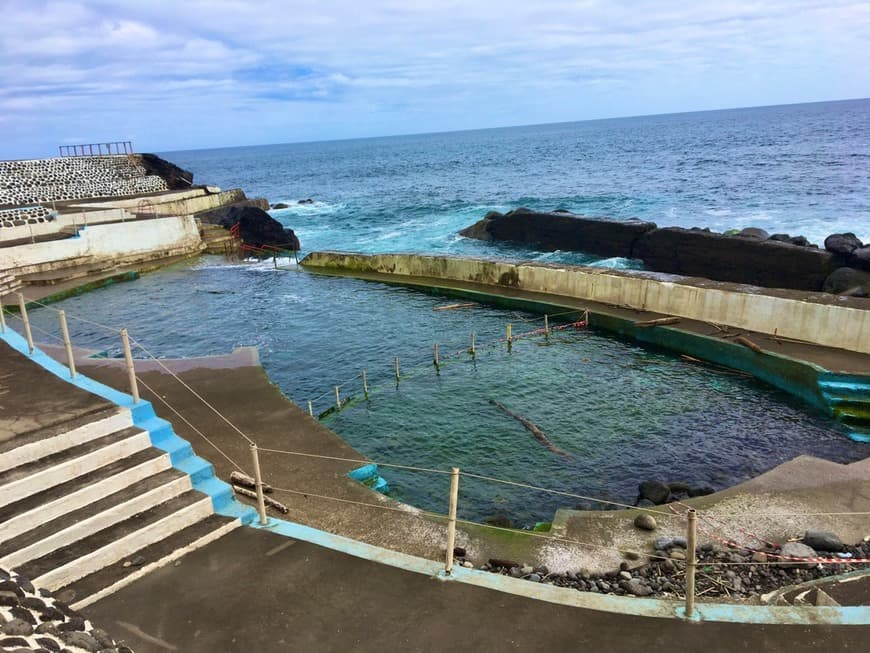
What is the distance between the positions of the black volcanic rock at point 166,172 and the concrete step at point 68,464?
50664 mm

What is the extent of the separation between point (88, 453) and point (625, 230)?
2822cm

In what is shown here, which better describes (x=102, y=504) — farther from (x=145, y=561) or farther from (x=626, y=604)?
(x=626, y=604)

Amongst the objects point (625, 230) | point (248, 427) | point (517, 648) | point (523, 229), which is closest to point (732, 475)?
point (517, 648)

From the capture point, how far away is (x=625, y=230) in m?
30.2

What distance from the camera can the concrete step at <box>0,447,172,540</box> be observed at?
18.8 feet

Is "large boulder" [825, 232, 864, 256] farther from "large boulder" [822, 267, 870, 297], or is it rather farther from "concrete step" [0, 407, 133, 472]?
"concrete step" [0, 407, 133, 472]

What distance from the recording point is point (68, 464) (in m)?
6.30

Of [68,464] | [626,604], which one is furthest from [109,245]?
[626,604]

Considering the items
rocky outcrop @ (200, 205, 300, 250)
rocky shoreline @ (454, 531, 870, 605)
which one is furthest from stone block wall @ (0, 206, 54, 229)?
rocky shoreline @ (454, 531, 870, 605)

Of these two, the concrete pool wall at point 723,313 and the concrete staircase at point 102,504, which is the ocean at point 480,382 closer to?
the concrete pool wall at point 723,313

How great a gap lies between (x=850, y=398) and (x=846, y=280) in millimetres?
10912

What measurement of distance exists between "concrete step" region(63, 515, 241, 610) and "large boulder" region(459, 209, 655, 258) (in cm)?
2734

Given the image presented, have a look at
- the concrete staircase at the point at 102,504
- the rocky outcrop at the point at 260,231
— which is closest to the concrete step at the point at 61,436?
the concrete staircase at the point at 102,504

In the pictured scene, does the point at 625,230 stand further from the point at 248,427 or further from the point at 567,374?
the point at 248,427
